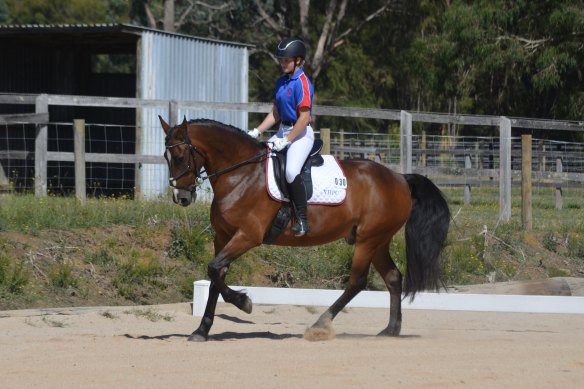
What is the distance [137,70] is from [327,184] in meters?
12.7

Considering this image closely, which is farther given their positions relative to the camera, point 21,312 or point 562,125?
point 562,125

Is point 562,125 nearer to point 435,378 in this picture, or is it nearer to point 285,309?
point 285,309

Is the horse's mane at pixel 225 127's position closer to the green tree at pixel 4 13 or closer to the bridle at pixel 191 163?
the bridle at pixel 191 163

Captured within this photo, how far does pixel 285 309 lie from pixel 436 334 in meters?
1.97

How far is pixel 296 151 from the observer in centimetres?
959

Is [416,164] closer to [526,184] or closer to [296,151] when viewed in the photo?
[526,184]

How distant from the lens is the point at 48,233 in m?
13.2

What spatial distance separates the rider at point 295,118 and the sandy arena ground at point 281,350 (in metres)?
1.31

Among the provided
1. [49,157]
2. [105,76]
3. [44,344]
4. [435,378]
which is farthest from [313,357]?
[105,76]

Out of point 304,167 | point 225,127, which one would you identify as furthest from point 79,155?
point 304,167

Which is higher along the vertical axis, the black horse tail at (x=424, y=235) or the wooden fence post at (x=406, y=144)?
the wooden fence post at (x=406, y=144)

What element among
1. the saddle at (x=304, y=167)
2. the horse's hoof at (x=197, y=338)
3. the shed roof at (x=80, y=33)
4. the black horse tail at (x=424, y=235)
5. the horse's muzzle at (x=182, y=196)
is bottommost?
the horse's hoof at (x=197, y=338)

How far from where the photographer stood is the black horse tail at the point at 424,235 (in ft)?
34.2

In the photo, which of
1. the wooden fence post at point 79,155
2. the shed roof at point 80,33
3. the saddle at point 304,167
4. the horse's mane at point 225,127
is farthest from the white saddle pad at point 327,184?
the shed roof at point 80,33
